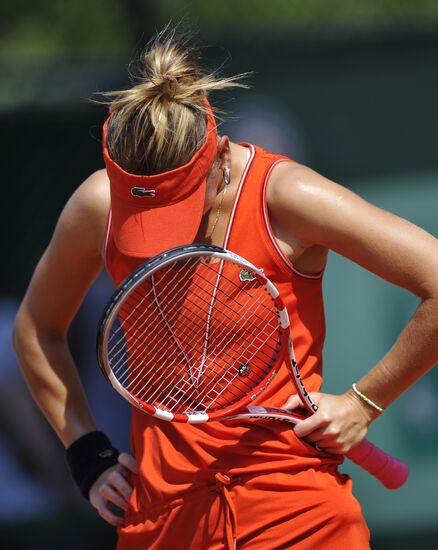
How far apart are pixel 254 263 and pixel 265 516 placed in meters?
0.61

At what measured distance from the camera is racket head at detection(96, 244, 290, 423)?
249cm

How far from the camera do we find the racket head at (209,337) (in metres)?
2.49

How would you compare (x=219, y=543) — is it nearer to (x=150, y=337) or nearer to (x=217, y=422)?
(x=217, y=422)

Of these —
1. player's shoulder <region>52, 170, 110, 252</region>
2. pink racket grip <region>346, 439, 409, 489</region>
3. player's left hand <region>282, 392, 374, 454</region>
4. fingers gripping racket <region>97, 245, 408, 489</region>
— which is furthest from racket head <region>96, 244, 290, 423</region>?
pink racket grip <region>346, 439, 409, 489</region>

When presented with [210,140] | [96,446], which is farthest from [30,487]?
[210,140]

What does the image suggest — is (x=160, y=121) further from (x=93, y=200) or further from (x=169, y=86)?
(x=93, y=200)

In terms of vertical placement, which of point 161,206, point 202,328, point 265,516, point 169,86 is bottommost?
point 265,516

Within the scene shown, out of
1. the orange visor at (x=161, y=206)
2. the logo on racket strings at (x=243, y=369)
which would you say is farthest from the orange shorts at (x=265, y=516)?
the orange visor at (x=161, y=206)

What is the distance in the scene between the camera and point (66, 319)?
2.94m

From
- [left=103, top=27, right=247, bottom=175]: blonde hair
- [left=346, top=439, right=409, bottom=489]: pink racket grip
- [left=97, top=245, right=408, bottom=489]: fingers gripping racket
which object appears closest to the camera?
[left=103, top=27, right=247, bottom=175]: blonde hair

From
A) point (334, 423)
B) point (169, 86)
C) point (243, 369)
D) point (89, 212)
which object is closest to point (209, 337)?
point (243, 369)

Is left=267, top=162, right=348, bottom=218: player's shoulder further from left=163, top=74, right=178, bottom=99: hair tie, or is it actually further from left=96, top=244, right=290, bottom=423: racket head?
left=163, top=74, right=178, bottom=99: hair tie

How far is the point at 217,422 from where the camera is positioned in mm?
2553

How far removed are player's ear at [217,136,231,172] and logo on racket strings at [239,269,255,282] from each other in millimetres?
265
